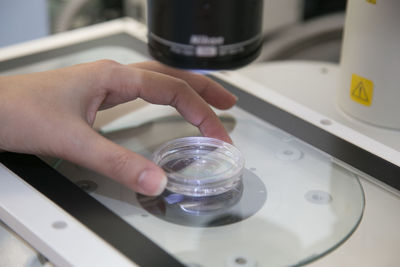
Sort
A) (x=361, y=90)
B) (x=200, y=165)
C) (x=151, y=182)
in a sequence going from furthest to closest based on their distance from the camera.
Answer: (x=361, y=90), (x=200, y=165), (x=151, y=182)

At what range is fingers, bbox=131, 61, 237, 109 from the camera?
0.89 metres

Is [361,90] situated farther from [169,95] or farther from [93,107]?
[93,107]

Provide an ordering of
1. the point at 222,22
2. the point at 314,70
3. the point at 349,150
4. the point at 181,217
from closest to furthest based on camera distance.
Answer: the point at 222,22 → the point at 181,217 → the point at 349,150 → the point at 314,70

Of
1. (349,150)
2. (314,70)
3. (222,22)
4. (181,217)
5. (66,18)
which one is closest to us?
(222,22)

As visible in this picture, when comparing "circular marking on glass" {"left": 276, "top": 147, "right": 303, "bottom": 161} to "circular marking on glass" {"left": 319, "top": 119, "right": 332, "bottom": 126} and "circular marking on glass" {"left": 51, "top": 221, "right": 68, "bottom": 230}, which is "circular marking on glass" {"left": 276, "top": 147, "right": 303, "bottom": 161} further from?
"circular marking on glass" {"left": 51, "top": 221, "right": 68, "bottom": 230}

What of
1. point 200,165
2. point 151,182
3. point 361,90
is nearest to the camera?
point 151,182

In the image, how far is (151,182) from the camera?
26.5 inches

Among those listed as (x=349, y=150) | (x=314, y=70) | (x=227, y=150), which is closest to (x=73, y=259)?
(x=227, y=150)

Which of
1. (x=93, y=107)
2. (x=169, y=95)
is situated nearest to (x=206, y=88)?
(x=169, y=95)

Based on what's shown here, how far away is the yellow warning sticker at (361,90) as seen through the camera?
876 millimetres

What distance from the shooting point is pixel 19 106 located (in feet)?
2.49

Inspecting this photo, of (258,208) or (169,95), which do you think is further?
(169,95)

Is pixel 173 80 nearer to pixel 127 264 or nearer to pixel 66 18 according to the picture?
pixel 127 264

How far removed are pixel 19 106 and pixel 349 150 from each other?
424 mm
